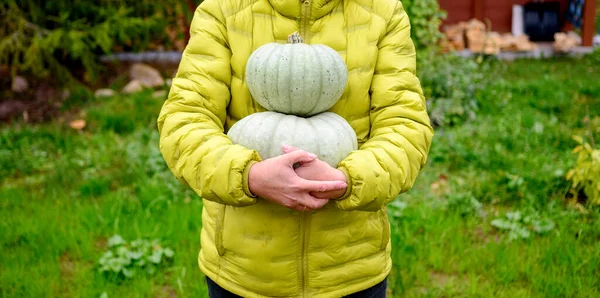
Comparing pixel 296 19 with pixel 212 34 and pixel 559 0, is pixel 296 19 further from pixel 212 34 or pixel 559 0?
pixel 559 0

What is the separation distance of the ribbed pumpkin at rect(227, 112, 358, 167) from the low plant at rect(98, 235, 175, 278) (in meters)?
2.13

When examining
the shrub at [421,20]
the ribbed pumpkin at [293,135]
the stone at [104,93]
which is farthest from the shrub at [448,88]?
the ribbed pumpkin at [293,135]

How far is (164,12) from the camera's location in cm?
785

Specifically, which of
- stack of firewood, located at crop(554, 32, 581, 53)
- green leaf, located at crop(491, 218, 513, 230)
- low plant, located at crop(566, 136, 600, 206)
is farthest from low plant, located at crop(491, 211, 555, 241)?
stack of firewood, located at crop(554, 32, 581, 53)

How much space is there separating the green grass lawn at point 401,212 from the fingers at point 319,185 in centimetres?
195

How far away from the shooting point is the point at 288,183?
5.26 ft

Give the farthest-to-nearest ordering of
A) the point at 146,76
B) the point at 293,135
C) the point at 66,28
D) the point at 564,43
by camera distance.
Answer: the point at 564,43, the point at 146,76, the point at 66,28, the point at 293,135

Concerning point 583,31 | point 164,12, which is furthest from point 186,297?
point 583,31

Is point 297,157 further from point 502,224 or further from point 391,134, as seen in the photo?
point 502,224

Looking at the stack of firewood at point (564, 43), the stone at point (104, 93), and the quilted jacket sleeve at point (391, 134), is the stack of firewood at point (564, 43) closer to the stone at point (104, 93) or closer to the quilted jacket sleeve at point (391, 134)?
the stone at point (104, 93)

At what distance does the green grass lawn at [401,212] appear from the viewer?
350 cm

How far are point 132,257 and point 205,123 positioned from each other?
7.15ft

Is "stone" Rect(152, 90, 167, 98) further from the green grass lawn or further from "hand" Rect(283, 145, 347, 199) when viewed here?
"hand" Rect(283, 145, 347, 199)

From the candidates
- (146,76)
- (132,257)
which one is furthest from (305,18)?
(146,76)
